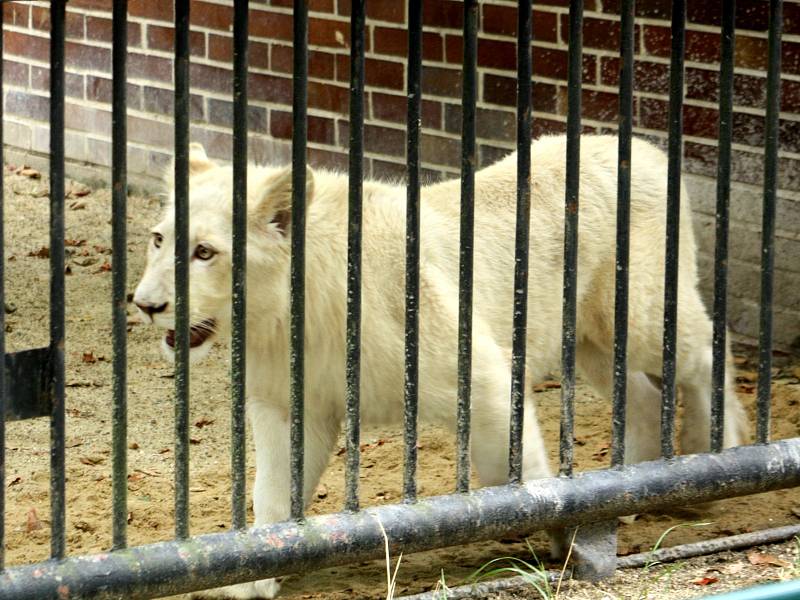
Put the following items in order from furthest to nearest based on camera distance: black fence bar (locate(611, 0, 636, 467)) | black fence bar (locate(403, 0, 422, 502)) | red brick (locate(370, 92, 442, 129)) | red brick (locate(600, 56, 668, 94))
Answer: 1. red brick (locate(370, 92, 442, 129))
2. red brick (locate(600, 56, 668, 94))
3. black fence bar (locate(611, 0, 636, 467))
4. black fence bar (locate(403, 0, 422, 502))

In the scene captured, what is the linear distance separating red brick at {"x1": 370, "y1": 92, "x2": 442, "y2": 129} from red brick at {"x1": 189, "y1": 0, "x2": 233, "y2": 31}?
53.4 inches

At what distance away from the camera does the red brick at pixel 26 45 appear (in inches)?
396

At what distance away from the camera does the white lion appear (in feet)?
14.5

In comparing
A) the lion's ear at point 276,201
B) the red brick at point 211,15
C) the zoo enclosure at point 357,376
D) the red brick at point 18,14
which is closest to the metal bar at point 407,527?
the zoo enclosure at point 357,376

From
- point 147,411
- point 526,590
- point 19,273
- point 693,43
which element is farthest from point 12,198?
point 526,590

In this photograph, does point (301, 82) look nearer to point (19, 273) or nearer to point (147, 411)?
point (147, 411)

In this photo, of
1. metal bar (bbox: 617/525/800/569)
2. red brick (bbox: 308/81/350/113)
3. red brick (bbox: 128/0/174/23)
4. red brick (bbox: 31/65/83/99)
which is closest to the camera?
metal bar (bbox: 617/525/800/569)

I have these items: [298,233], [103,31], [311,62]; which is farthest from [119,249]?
[103,31]

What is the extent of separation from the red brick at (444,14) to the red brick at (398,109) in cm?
47

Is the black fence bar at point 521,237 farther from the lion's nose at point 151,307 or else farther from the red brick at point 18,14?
the red brick at point 18,14

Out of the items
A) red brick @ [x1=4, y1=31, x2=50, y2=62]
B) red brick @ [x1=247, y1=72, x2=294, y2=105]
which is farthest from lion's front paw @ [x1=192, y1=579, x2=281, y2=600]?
red brick @ [x1=4, y1=31, x2=50, y2=62]

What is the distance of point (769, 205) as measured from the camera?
13.7 feet

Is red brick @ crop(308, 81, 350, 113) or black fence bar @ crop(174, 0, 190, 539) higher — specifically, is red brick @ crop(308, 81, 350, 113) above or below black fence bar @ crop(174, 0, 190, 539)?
below

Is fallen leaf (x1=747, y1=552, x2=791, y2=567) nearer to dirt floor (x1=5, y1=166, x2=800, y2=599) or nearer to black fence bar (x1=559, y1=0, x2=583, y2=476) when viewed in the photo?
dirt floor (x1=5, y1=166, x2=800, y2=599)
